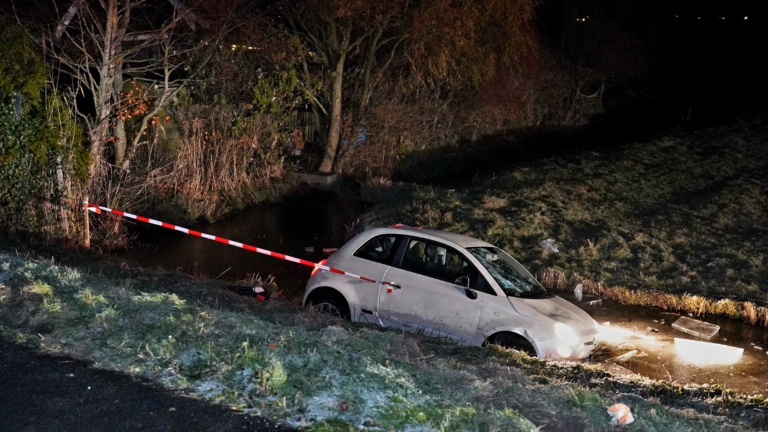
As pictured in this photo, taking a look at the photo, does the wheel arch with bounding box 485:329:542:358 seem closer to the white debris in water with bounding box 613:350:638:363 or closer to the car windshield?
the car windshield

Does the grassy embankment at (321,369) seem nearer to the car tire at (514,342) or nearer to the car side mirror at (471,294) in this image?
the car tire at (514,342)

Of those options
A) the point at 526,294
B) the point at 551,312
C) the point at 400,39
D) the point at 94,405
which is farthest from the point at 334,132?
the point at 94,405

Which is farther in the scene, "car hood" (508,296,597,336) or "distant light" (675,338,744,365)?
"distant light" (675,338,744,365)

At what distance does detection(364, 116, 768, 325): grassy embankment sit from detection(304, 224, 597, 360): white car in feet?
13.9

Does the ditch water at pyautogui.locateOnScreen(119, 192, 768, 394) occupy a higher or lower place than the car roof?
lower

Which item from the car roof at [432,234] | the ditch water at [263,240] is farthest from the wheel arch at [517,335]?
the ditch water at [263,240]

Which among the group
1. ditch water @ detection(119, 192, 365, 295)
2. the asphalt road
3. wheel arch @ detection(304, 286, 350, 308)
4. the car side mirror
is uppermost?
the car side mirror

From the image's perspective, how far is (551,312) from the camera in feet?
29.0

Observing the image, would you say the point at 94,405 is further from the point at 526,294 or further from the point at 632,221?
the point at 632,221

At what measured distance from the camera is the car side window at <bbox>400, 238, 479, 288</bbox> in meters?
9.13

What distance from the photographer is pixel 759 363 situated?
9922 millimetres

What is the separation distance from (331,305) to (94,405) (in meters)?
4.64

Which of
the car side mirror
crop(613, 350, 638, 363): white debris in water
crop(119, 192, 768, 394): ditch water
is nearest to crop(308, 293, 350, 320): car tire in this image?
the car side mirror

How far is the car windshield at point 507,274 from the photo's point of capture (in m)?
9.12
